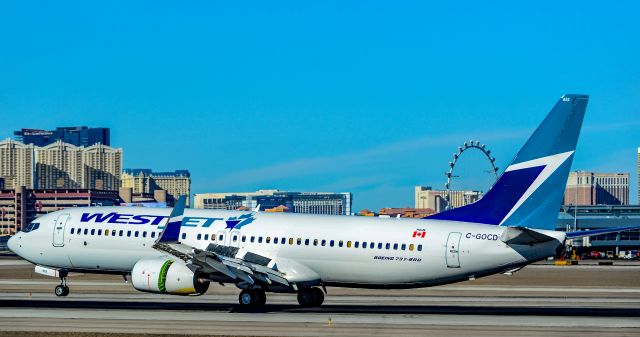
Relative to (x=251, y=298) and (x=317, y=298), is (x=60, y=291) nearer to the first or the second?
(x=251, y=298)

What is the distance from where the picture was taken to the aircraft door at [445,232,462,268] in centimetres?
4553

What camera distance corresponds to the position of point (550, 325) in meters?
40.2

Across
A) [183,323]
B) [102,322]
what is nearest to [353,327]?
[183,323]

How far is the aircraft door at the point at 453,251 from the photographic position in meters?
45.5

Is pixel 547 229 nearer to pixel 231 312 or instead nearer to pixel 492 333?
pixel 492 333

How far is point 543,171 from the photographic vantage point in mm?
45188

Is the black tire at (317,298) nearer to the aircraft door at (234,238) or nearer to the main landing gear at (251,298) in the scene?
the main landing gear at (251,298)

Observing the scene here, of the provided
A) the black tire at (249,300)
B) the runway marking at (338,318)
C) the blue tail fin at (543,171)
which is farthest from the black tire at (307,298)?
the blue tail fin at (543,171)

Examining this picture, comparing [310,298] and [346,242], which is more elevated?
[346,242]

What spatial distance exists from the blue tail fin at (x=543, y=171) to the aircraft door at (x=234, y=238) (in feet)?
37.8

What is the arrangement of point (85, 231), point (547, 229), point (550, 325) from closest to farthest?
point (550, 325) → point (547, 229) → point (85, 231)

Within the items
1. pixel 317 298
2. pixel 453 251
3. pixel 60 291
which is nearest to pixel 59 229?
pixel 60 291

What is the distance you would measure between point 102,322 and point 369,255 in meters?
12.3

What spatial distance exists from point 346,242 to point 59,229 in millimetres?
14925
